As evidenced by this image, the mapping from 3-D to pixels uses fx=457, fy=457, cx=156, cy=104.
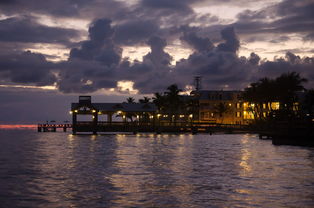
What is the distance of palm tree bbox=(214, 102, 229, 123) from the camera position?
429 ft

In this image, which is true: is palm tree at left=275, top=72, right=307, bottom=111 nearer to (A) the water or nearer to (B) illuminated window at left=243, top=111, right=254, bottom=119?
Result: (B) illuminated window at left=243, top=111, right=254, bottom=119

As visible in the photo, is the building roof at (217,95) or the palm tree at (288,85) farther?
the building roof at (217,95)

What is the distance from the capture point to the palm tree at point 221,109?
13062 cm

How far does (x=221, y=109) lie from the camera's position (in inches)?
5138

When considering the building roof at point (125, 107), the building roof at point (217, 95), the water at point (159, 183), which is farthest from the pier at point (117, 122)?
the water at point (159, 183)

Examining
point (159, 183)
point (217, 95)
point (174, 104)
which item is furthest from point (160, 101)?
point (159, 183)

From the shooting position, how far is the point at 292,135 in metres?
58.1

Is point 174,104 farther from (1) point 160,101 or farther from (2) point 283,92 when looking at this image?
(2) point 283,92

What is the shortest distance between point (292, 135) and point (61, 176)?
1481 inches

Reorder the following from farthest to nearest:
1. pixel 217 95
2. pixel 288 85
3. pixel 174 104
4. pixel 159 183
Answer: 1. pixel 217 95
2. pixel 174 104
3. pixel 288 85
4. pixel 159 183

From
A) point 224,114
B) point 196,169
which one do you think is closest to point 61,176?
point 196,169

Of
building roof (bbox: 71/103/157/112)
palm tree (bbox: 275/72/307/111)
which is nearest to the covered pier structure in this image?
building roof (bbox: 71/103/157/112)

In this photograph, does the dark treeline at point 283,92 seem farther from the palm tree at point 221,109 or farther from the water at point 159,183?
the water at point 159,183

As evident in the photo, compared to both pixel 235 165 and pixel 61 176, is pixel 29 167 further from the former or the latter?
pixel 235 165
